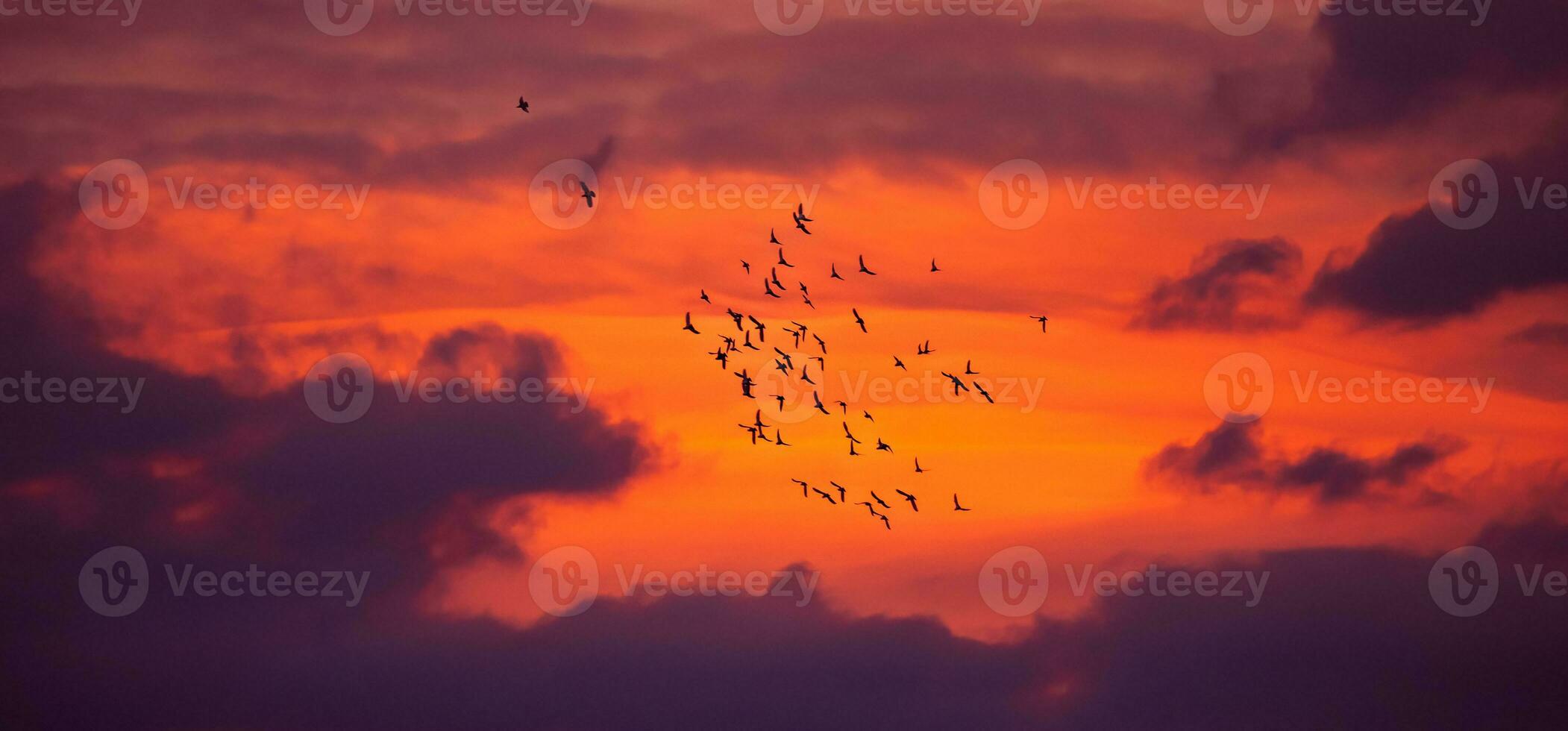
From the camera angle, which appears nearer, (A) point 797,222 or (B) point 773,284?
(A) point 797,222

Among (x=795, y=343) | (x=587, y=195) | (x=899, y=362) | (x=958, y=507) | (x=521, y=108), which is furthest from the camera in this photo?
(x=958, y=507)

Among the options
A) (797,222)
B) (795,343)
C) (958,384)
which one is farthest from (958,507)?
(797,222)

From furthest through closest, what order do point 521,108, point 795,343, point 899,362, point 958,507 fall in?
point 958,507, point 899,362, point 795,343, point 521,108

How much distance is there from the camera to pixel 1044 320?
120 meters

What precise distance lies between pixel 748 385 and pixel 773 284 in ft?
29.8

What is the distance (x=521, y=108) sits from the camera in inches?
4158

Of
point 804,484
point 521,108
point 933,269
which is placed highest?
point 521,108

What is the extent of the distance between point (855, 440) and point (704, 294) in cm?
1761

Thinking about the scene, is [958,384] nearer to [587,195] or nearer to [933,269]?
[933,269]

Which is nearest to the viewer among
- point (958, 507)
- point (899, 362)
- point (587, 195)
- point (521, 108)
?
point (587, 195)

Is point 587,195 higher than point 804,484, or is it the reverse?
point 587,195

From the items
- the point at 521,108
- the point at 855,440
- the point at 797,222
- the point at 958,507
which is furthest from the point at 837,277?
the point at 958,507

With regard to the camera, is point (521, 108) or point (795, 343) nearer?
point (521, 108)

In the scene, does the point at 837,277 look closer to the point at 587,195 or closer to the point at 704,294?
the point at 704,294
